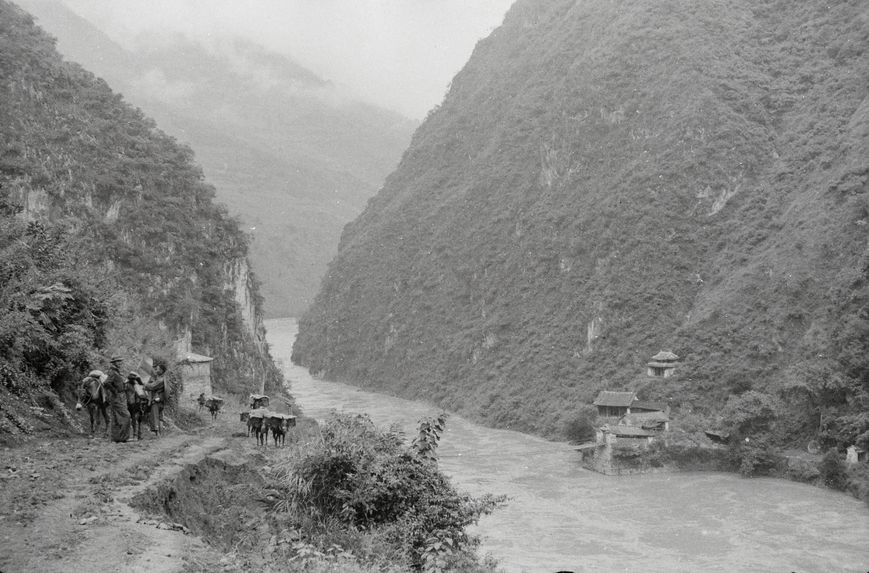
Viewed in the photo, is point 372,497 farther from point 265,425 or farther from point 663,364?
point 663,364

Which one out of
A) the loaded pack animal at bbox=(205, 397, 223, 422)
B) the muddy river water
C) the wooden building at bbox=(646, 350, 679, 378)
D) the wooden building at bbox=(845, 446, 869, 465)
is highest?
the wooden building at bbox=(646, 350, 679, 378)

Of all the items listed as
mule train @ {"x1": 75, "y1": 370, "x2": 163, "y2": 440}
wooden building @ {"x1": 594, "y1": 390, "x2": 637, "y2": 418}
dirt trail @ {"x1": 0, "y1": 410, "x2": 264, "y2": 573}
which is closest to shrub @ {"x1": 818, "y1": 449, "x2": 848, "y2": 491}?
wooden building @ {"x1": 594, "y1": 390, "x2": 637, "y2": 418}

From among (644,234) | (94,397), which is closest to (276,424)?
(94,397)

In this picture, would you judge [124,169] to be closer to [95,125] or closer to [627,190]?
[95,125]

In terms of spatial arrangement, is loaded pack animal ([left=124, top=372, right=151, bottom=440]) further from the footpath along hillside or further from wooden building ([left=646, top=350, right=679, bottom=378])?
wooden building ([left=646, top=350, right=679, bottom=378])

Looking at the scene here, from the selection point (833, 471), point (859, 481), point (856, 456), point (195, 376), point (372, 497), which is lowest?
point (859, 481)

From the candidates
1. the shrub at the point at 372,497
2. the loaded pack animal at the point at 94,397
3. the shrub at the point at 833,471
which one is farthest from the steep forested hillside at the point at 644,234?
the loaded pack animal at the point at 94,397

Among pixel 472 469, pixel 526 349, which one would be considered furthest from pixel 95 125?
pixel 526 349
